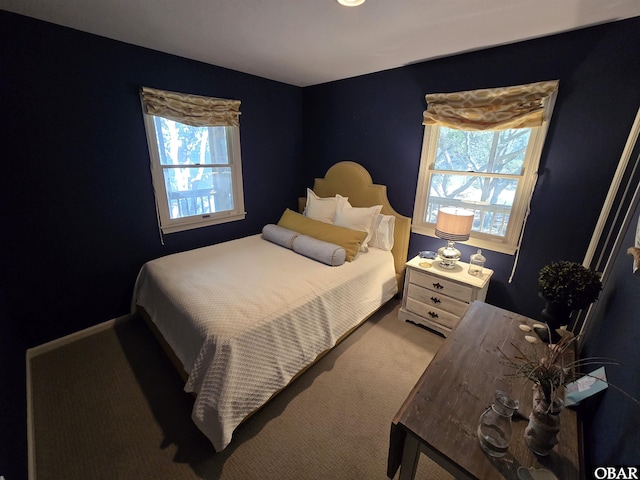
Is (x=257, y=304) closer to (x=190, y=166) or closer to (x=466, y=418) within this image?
(x=466, y=418)

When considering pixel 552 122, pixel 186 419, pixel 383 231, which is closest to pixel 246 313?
pixel 186 419

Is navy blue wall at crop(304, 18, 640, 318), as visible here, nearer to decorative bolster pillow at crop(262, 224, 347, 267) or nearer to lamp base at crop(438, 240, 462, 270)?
lamp base at crop(438, 240, 462, 270)

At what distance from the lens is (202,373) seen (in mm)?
1423

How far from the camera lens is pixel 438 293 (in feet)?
7.57

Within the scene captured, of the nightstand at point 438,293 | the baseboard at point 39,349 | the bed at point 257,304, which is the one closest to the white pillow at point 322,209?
the bed at point 257,304

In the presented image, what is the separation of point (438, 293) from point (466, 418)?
1474mm

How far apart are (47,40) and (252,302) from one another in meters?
2.30

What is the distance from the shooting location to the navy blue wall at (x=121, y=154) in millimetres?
1729

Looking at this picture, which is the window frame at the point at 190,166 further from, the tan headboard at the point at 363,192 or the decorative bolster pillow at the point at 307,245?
the tan headboard at the point at 363,192

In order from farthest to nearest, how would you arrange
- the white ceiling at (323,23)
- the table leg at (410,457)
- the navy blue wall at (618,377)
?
the white ceiling at (323,23) → the table leg at (410,457) → the navy blue wall at (618,377)

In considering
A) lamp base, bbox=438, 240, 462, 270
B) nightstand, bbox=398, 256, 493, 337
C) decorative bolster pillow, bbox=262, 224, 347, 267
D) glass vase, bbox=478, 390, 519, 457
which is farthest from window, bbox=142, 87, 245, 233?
glass vase, bbox=478, 390, 519, 457

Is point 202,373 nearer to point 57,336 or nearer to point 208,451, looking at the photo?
point 208,451

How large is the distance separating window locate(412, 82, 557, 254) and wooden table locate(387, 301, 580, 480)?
129cm

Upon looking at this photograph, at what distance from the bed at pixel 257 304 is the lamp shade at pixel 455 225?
51 centimetres
